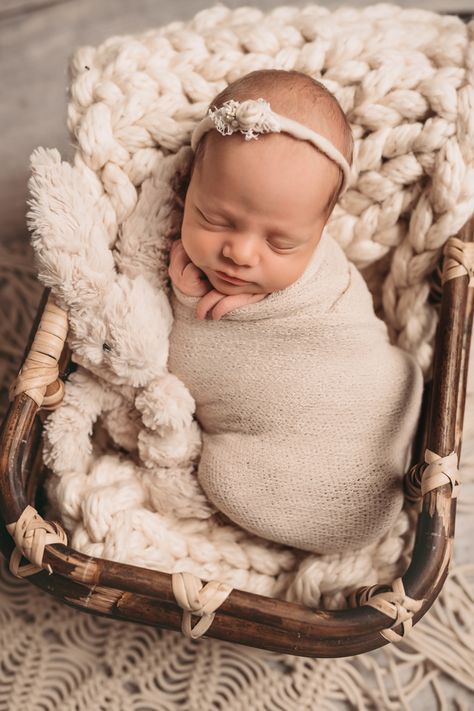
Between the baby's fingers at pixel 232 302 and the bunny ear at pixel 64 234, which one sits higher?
the bunny ear at pixel 64 234

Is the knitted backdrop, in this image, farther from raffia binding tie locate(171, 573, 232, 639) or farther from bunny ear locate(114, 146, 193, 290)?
raffia binding tie locate(171, 573, 232, 639)

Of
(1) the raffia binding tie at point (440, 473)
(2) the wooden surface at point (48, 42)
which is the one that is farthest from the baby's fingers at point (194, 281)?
(2) the wooden surface at point (48, 42)

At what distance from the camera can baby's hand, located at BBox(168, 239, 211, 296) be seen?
83cm

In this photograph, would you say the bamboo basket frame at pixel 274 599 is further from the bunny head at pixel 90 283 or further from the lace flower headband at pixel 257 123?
the lace flower headband at pixel 257 123

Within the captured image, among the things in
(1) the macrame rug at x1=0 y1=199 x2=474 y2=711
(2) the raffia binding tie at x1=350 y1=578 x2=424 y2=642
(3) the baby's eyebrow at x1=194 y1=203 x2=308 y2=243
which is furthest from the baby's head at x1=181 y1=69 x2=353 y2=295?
(1) the macrame rug at x1=0 y1=199 x2=474 y2=711

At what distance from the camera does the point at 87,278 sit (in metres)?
0.81

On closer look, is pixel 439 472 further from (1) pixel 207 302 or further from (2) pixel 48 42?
(2) pixel 48 42

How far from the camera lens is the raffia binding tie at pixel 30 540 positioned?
28.2 inches

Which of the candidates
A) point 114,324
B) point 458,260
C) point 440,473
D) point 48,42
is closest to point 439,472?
point 440,473

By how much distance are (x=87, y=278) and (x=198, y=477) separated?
0.29 m

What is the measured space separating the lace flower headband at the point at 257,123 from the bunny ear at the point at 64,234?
19cm

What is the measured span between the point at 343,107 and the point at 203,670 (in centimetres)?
77

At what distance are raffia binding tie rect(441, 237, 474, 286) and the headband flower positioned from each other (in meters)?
0.30

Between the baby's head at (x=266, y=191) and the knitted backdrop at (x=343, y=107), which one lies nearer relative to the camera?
the baby's head at (x=266, y=191)
